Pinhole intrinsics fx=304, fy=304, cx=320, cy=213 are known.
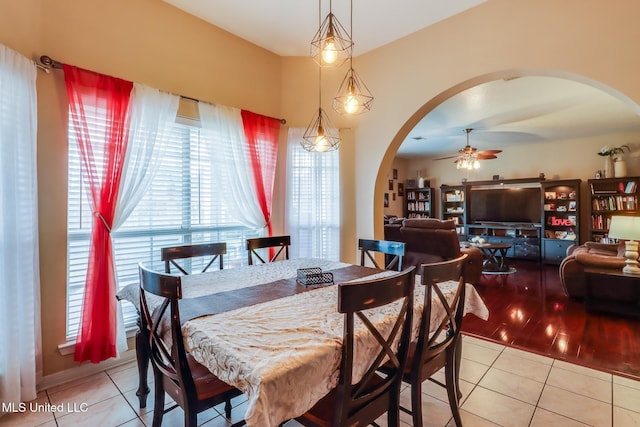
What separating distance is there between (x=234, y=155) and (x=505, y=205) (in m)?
6.71

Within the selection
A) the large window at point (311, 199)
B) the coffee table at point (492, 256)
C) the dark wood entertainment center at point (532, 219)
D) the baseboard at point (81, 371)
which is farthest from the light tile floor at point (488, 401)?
the dark wood entertainment center at point (532, 219)

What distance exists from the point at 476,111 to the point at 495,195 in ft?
11.1

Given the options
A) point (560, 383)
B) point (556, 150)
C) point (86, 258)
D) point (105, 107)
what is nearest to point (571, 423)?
point (560, 383)

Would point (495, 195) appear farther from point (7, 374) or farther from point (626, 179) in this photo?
point (7, 374)

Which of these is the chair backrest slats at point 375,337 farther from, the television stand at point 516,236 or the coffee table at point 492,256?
the television stand at point 516,236

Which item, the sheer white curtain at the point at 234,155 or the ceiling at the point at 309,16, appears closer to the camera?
the ceiling at the point at 309,16

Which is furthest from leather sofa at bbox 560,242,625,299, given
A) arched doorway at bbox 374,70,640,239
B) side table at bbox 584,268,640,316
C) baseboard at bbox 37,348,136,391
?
baseboard at bbox 37,348,136,391

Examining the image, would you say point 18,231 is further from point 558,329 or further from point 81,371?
point 558,329

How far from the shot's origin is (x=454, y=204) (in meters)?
8.23

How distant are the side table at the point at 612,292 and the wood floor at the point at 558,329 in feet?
0.32

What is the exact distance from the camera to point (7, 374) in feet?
5.97

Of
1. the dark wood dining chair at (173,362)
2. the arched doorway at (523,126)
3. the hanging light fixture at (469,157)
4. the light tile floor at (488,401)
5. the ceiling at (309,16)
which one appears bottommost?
the light tile floor at (488,401)

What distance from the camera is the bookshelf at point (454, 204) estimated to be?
26.2 feet

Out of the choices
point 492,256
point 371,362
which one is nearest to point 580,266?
point 492,256
